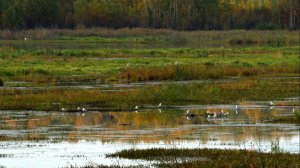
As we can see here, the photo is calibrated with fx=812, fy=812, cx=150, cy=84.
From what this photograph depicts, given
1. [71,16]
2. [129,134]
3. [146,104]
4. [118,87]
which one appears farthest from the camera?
[71,16]

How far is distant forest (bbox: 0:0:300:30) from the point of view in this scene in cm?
12562

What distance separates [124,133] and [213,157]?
6.47m

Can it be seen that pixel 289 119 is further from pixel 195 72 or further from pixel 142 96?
pixel 195 72

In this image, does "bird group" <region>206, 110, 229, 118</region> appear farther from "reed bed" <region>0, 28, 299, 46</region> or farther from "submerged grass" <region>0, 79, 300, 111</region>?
"reed bed" <region>0, 28, 299, 46</region>

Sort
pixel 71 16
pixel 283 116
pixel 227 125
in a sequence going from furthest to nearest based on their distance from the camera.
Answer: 1. pixel 71 16
2. pixel 283 116
3. pixel 227 125

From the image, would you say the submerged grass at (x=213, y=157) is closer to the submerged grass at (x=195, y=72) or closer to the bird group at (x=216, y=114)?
the bird group at (x=216, y=114)

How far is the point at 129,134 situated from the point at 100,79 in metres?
22.8

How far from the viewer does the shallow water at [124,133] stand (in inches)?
859

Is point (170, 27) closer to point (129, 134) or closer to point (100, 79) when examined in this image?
point (100, 79)

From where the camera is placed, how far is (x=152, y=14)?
458ft

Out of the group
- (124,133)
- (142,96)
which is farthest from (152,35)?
(124,133)

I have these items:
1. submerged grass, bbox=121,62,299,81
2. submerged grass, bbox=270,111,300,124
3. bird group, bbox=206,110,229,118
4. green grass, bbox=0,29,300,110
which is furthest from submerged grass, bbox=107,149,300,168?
submerged grass, bbox=121,62,299,81

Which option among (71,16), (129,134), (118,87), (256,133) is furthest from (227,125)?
(71,16)

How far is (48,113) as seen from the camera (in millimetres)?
32344
